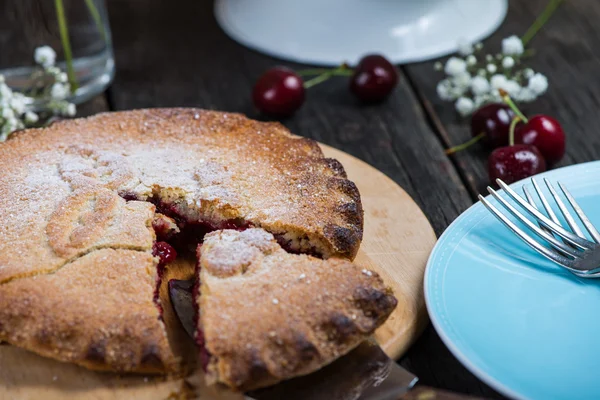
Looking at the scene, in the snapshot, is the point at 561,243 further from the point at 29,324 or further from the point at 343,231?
the point at 29,324

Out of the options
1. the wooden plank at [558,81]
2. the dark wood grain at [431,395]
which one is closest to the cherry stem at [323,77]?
the wooden plank at [558,81]

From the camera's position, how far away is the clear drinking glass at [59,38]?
9.73ft

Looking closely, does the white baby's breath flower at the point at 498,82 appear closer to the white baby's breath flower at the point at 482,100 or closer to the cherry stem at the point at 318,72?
the white baby's breath flower at the point at 482,100

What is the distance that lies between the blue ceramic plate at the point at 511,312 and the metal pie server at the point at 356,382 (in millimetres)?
134

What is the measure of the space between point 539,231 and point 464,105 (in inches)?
40.3

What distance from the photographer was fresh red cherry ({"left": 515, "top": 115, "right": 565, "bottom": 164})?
2699 mm

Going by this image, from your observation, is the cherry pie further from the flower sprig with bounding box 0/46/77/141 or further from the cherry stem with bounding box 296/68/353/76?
the cherry stem with bounding box 296/68/353/76

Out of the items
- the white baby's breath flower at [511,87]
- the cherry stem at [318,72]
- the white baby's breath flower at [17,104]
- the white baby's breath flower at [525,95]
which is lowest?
the cherry stem at [318,72]

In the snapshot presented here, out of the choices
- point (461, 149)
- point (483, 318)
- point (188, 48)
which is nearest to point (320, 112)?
point (461, 149)

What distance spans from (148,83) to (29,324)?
5.67 ft

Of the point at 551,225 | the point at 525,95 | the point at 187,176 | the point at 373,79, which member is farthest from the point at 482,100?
the point at 187,176

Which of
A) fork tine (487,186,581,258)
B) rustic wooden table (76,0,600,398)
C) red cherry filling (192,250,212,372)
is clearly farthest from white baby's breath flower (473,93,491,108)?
red cherry filling (192,250,212,372)

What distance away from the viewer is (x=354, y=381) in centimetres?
171

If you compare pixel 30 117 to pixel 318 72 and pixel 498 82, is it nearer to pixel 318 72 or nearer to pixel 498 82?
pixel 318 72
